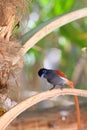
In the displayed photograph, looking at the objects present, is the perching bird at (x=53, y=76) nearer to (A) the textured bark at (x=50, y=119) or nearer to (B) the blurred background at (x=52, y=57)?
(A) the textured bark at (x=50, y=119)

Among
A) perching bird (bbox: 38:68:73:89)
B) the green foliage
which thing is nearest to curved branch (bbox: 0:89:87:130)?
perching bird (bbox: 38:68:73:89)

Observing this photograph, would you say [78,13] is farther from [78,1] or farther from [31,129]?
[78,1]

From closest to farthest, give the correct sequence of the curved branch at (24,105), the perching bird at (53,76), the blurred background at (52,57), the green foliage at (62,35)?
the curved branch at (24,105) → the perching bird at (53,76) → the green foliage at (62,35) → the blurred background at (52,57)

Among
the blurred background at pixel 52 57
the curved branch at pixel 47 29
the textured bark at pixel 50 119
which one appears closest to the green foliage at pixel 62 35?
the blurred background at pixel 52 57

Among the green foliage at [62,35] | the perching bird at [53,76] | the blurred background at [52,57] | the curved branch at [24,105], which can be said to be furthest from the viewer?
the blurred background at [52,57]

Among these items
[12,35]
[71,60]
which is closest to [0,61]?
[12,35]

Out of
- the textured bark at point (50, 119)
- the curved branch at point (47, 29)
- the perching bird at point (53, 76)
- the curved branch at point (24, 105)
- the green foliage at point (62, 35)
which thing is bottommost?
the curved branch at point (24, 105)

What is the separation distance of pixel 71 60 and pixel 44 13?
13.3 inches

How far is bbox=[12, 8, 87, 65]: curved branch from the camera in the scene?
1.95 feet

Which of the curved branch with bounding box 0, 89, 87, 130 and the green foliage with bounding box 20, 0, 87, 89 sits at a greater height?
the green foliage with bounding box 20, 0, 87, 89

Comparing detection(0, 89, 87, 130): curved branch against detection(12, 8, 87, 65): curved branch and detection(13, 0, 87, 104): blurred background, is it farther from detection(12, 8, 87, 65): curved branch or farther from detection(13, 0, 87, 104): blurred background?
detection(13, 0, 87, 104): blurred background

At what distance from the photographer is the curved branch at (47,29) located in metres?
0.59

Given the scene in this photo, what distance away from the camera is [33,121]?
1217 mm

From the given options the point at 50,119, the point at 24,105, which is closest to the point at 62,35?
the point at 50,119
